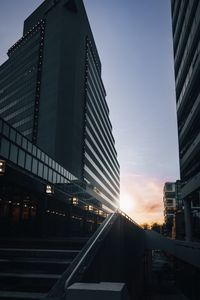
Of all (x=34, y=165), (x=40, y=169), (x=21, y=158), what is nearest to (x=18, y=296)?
(x=21, y=158)

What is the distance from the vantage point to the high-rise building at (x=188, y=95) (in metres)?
33.5

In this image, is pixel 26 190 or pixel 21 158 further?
pixel 21 158

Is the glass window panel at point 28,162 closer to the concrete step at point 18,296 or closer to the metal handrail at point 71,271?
the metal handrail at point 71,271

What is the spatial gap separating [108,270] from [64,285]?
3880 mm

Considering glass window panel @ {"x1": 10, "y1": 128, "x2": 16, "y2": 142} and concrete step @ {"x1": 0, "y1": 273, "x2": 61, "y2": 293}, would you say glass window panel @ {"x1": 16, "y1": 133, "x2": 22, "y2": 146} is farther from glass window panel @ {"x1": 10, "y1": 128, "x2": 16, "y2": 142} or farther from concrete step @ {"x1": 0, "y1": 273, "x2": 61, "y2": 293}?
concrete step @ {"x1": 0, "y1": 273, "x2": 61, "y2": 293}

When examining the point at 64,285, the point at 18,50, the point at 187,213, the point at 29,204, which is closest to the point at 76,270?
the point at 64,285

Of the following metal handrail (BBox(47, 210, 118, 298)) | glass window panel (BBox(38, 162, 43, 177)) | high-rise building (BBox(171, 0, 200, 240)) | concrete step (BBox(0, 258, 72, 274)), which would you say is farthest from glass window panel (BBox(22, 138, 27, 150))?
metal handrail (BBox(47, 210, 118, 298))

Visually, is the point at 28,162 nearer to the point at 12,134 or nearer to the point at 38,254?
the point at 12,134

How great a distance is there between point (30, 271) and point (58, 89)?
7180 centimetres

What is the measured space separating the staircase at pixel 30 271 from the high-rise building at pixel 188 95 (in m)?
24.3

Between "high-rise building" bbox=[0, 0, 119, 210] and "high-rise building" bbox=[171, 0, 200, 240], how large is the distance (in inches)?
1229

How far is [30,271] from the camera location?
760cm

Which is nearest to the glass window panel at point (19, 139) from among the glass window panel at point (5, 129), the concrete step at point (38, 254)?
the glass window panel at point (5, 129)

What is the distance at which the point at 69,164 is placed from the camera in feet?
236
